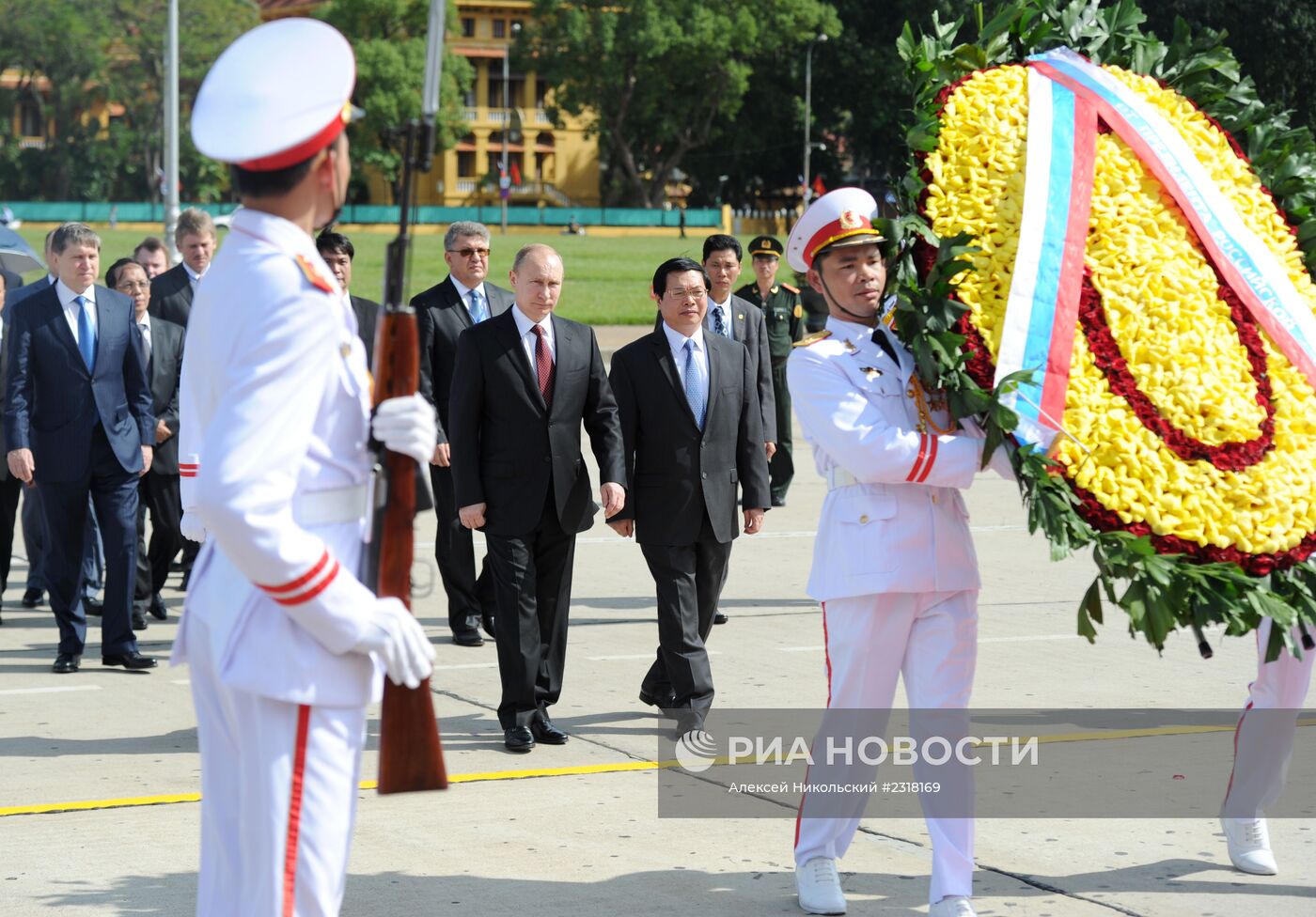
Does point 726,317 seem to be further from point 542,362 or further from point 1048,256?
point 1048,256

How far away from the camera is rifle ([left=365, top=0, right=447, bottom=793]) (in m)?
3.33

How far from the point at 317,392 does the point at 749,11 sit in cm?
7818

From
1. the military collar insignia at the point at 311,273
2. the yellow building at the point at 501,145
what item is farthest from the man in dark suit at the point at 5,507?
the yellow building at the point at 501,145

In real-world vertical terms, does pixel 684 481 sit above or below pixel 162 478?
above

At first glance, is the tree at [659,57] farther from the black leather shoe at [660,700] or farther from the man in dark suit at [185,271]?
the black leather shoe at [660,700]

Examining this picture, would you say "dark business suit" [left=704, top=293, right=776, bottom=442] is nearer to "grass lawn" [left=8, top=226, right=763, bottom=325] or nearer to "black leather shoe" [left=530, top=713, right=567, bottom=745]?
"black leather shoe" [left=530, top=713, right=567, bottom=745]

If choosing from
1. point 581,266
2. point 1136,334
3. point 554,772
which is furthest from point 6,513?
point 581,266

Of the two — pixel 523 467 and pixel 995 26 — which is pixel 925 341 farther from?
pixel 523 467

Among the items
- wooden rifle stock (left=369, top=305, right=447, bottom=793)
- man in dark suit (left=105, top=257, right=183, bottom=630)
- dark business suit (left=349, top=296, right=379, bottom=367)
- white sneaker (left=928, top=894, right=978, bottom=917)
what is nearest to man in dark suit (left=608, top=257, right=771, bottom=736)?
dark business suit (left=349, top=296, right=379, bottom=367)

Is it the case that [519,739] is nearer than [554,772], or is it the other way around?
[554,772]

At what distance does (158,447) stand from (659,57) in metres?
72.7

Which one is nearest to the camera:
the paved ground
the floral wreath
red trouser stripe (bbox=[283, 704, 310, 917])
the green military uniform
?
red trouser stripe (bbox=[283, 704, 310, 917])

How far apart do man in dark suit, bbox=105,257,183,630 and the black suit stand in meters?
0.11

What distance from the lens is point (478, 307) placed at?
9.58m
